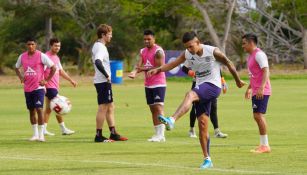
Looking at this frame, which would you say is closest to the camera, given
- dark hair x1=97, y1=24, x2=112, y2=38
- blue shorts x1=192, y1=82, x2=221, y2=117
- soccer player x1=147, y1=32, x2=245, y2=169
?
soccer player x1=147, y1=32, x2=245, y2=169

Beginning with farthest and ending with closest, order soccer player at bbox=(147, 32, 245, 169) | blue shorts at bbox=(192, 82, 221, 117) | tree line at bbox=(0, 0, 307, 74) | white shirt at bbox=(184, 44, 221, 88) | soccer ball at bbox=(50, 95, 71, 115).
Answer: tree line at bbox=(0, 0, 307, 74)
soccer ball at bbox=(50, 95, 71, 115)
white shirt at bbox=(184, 44, 221, 88)
blue shorts at bbox=(192, 82, 221, 117)
soccer player at bbox=(147, 32, 245, 169)

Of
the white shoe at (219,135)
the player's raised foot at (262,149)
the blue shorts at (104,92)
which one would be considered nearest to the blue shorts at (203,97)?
the player's raised foot at (262,149)

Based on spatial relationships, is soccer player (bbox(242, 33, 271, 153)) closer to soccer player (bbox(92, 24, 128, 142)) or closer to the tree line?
soccer player (bbox(92, 24, 128, 142))

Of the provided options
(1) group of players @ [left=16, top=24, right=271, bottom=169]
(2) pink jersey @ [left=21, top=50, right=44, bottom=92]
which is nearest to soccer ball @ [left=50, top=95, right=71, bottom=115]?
(1) group of players @ [left=16, top=24, right=271, bottom=169]

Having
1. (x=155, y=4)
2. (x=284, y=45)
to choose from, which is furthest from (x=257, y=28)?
(x=155, y=4)

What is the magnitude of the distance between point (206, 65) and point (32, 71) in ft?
18.6

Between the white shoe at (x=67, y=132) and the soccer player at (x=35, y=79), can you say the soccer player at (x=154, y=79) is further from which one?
the white shoe at (x=67, y=132)

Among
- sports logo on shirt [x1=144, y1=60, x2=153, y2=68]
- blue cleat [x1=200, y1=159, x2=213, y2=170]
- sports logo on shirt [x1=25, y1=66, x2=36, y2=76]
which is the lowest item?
blue cleat [x1=200, y1=159, x2=213, y2=170]

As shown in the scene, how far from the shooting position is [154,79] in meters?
19.1

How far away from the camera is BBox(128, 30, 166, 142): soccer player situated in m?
18.8

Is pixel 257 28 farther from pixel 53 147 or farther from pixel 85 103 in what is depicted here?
pixel 53 147

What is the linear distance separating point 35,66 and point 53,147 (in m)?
2.14

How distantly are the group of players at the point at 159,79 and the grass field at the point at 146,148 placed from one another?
0.48 m

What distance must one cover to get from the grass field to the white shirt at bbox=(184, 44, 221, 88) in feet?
4.39
